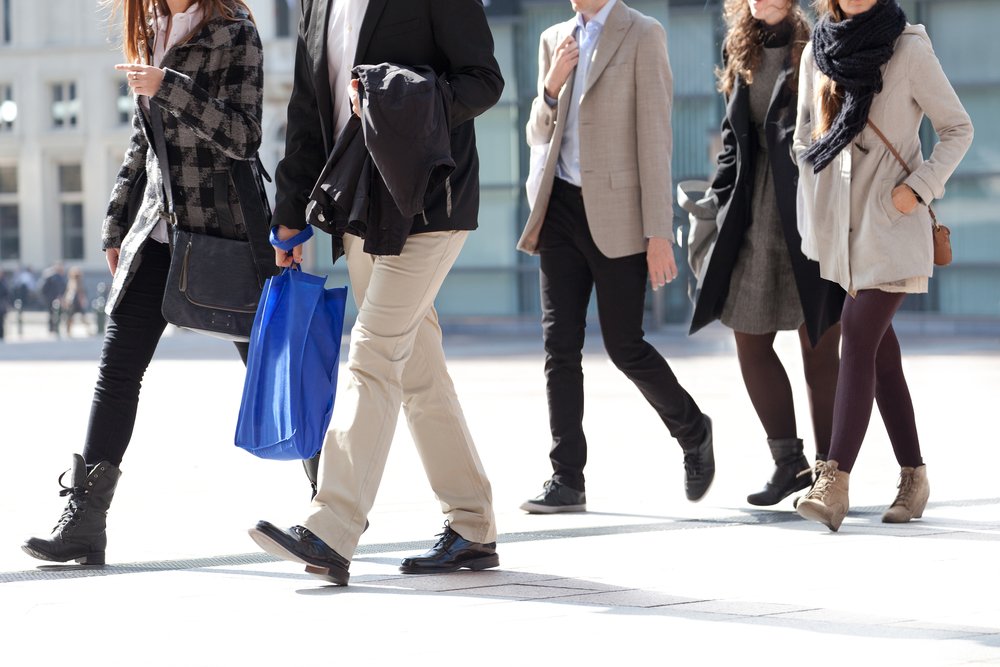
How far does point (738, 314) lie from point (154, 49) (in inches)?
90.6

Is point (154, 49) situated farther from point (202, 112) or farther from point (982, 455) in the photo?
point (982, 455)

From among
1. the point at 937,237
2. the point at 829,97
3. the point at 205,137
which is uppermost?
the point at 829,97

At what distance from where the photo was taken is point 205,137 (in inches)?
185

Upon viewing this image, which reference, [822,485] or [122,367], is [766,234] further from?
[122,367]

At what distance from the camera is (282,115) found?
36719mm

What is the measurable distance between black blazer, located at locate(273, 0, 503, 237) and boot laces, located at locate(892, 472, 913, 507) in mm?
1937

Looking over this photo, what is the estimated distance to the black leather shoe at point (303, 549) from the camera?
405 cm

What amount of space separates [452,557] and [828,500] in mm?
1280

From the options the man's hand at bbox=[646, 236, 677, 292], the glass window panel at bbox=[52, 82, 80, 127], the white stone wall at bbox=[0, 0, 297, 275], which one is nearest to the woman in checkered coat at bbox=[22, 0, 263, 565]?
the man's hand at bbox=[646, 236, 677, 292]

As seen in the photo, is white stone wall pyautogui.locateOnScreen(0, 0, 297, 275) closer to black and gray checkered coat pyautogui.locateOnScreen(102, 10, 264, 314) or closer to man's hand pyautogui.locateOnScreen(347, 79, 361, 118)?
black and gray checkered coat pyautogui.locateOnScreen(102, 10, 264, 314)

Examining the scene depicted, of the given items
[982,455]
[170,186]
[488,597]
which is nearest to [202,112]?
[170,186]

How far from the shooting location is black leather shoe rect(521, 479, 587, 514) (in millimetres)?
5836

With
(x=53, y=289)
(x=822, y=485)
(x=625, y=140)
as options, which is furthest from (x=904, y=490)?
(x=53, y=289)

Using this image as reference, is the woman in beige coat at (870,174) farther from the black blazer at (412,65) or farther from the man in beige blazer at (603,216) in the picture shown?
the black blazer at (412,65)
